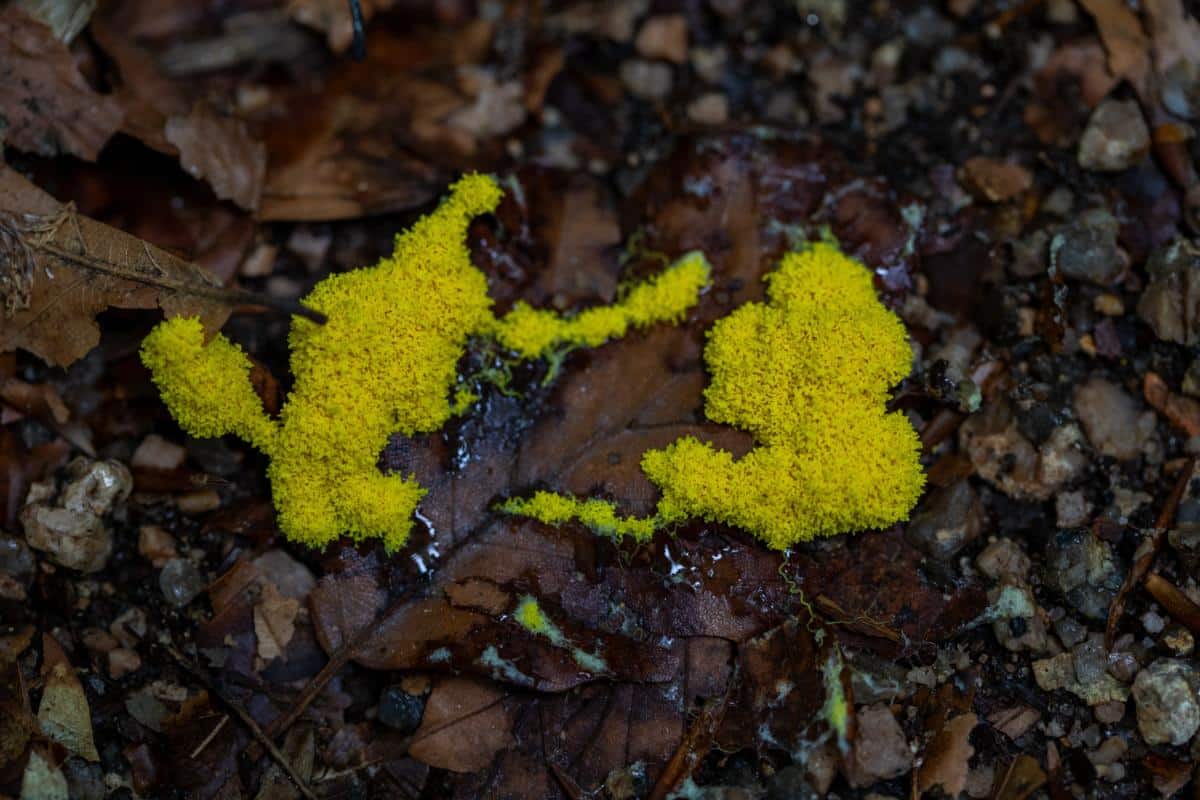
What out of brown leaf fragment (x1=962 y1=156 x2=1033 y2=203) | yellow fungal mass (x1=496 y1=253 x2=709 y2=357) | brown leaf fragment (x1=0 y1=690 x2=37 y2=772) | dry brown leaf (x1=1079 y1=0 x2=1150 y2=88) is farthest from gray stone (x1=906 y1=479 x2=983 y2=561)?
brown leaf fragment (x1=0 y1=690 x2=37 y2=772)

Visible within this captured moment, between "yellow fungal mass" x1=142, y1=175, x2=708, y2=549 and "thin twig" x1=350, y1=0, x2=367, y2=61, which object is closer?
"yellow fungal mass" x1=142, y1=175, x2=708, y2=549

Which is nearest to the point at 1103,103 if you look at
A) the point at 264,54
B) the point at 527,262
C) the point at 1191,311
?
the point at 1191,311

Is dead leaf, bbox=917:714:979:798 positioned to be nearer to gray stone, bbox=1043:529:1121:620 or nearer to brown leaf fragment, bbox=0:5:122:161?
gray stone, bbox=1043:529:1121:620

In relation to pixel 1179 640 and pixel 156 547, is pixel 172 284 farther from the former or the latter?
pixel 1179 640

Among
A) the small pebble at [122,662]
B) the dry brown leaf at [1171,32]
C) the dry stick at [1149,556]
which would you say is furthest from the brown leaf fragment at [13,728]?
the dry brown leaf at [1171,32]

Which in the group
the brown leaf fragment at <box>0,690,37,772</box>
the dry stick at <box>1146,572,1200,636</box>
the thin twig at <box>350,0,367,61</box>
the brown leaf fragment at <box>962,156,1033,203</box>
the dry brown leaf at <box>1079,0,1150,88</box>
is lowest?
the brown leaf fragment at <box>0,690,37,772</box>

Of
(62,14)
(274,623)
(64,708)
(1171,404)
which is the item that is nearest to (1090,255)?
(1171,404)
